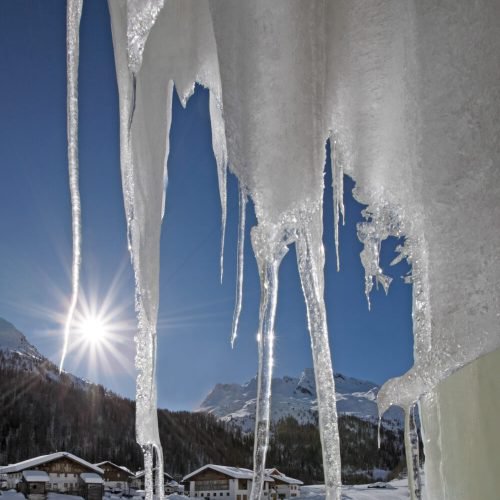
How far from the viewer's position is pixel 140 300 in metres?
1.32

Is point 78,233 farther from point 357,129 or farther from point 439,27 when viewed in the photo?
point 439,27

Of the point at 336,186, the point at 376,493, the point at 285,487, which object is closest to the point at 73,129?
the point at 336,186

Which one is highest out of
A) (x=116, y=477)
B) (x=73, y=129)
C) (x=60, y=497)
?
(x=116, y=477)

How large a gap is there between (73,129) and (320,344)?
68 centimetres

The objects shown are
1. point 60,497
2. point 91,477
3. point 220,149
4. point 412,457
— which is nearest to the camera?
point 412,457

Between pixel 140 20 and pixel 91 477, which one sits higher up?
pixel 91 477

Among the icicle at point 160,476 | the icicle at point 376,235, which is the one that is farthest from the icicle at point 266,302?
the icicle at point 160,476

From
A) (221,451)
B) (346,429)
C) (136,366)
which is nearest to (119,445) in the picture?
(221,451)

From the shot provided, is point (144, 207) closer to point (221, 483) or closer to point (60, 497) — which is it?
point (60, 497)

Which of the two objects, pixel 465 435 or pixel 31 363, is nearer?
pixel 465 435

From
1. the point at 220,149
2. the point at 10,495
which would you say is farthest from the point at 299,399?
the point at 220,149

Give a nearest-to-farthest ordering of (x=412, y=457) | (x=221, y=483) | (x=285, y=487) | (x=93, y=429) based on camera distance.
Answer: (x=412, y=457)
(x=221, y=483)
(x=285, y=487)
(x=93, y=429)

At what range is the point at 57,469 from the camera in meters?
28.5

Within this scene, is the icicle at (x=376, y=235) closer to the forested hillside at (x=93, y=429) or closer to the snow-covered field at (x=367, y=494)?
the snow-covered field at (x=367, y=494)
